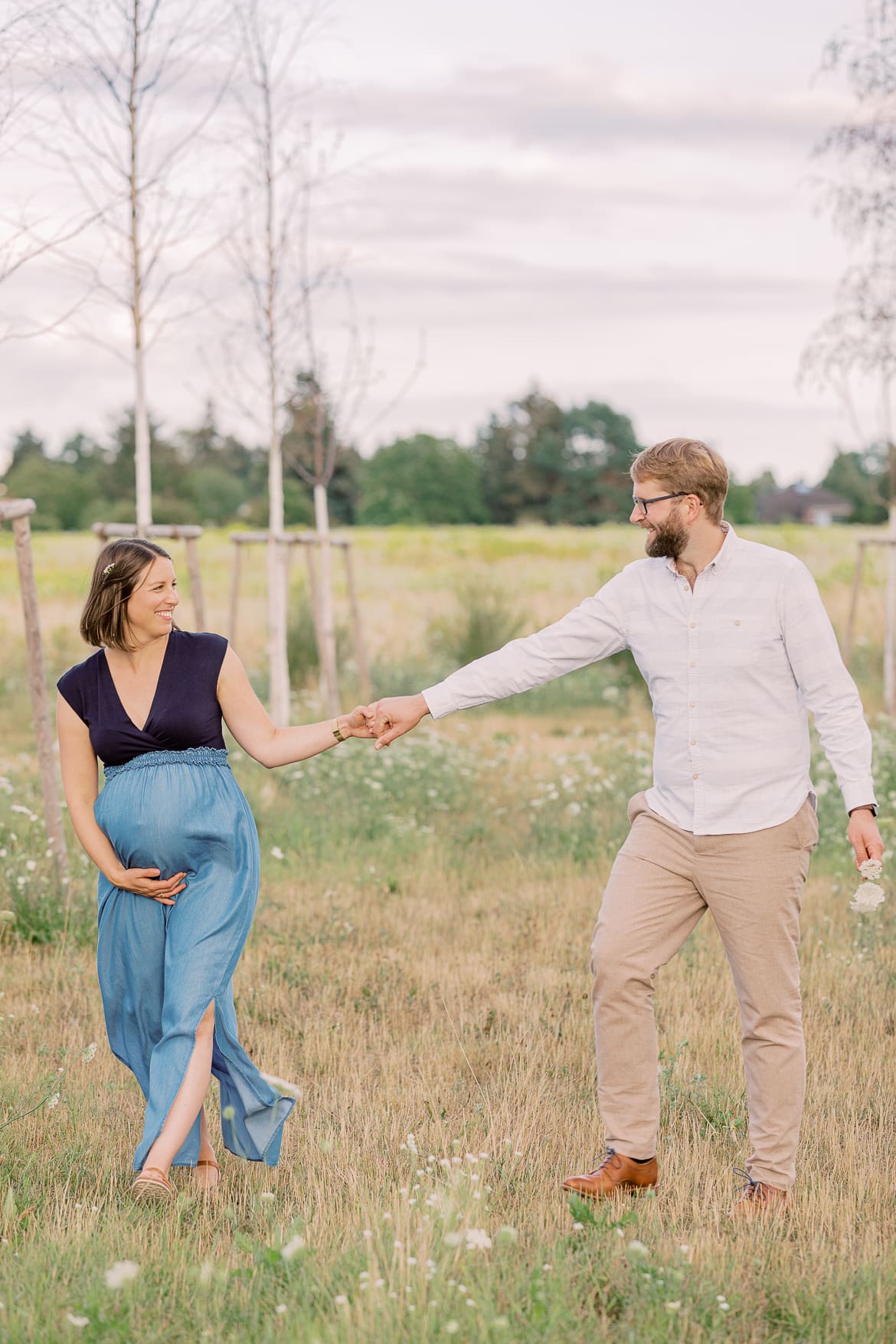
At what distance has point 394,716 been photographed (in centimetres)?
498

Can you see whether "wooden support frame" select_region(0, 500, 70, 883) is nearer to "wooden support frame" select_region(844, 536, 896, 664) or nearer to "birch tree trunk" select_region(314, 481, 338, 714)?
"birch tree trunk" select_region(314, 481, 338, 714)

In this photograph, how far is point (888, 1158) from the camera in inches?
181

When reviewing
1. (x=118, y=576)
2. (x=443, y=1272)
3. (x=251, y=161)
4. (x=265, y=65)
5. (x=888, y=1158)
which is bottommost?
(x=888, y=1158)

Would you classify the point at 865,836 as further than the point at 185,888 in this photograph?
No

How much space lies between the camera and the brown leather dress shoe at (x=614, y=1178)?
4.18 meters

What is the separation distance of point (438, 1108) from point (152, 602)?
84.1 inches

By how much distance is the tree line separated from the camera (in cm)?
7338

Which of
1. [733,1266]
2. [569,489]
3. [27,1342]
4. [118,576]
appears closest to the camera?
[27,1342]

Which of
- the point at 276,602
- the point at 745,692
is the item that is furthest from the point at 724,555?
the point at 276,602

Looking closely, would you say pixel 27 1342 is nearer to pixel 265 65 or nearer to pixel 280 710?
pixel 280 710

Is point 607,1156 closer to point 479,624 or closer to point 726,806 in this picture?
point 726,806

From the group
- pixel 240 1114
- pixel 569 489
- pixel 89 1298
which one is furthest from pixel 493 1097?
pixel 569 489

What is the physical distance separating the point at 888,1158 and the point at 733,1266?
121 centimetres

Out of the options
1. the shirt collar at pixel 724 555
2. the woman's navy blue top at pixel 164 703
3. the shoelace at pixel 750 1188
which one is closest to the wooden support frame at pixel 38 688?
the woman's navy blue top at pixel 164 703
